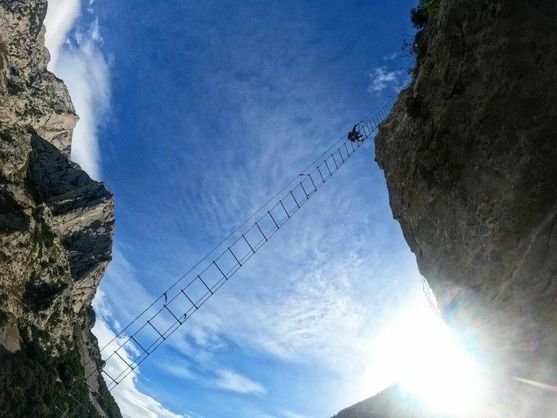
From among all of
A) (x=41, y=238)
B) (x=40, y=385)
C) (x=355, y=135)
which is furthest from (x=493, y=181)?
(x=41, y=238)

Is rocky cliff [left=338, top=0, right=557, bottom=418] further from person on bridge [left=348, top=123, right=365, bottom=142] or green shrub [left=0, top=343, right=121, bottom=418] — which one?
green shrub [left=0, top=343, right=121, bottom=418]

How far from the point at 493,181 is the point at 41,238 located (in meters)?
108

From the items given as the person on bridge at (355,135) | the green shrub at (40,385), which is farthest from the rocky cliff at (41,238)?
the person on bridge at (355,135)

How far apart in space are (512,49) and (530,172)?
3.85 m

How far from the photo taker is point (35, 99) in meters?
131

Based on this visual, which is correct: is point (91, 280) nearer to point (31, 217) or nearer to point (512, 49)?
point (31, 217)

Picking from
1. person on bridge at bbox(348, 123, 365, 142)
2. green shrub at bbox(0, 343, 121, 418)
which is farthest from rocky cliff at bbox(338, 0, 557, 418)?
green shrub at bbox(0, 343, 121, 418)

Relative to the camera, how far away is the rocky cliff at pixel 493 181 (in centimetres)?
1241

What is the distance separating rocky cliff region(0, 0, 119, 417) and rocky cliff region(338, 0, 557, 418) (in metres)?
81.6

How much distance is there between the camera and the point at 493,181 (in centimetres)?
1380

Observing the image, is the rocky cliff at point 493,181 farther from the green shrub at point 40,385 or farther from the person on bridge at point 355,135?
the green shrub at point 40,385

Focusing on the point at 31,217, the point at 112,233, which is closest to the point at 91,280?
the point at 112,233

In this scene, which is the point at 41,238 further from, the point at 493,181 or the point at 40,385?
the point at 493,181

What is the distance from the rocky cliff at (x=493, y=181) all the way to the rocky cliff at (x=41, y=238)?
81.6 metres
